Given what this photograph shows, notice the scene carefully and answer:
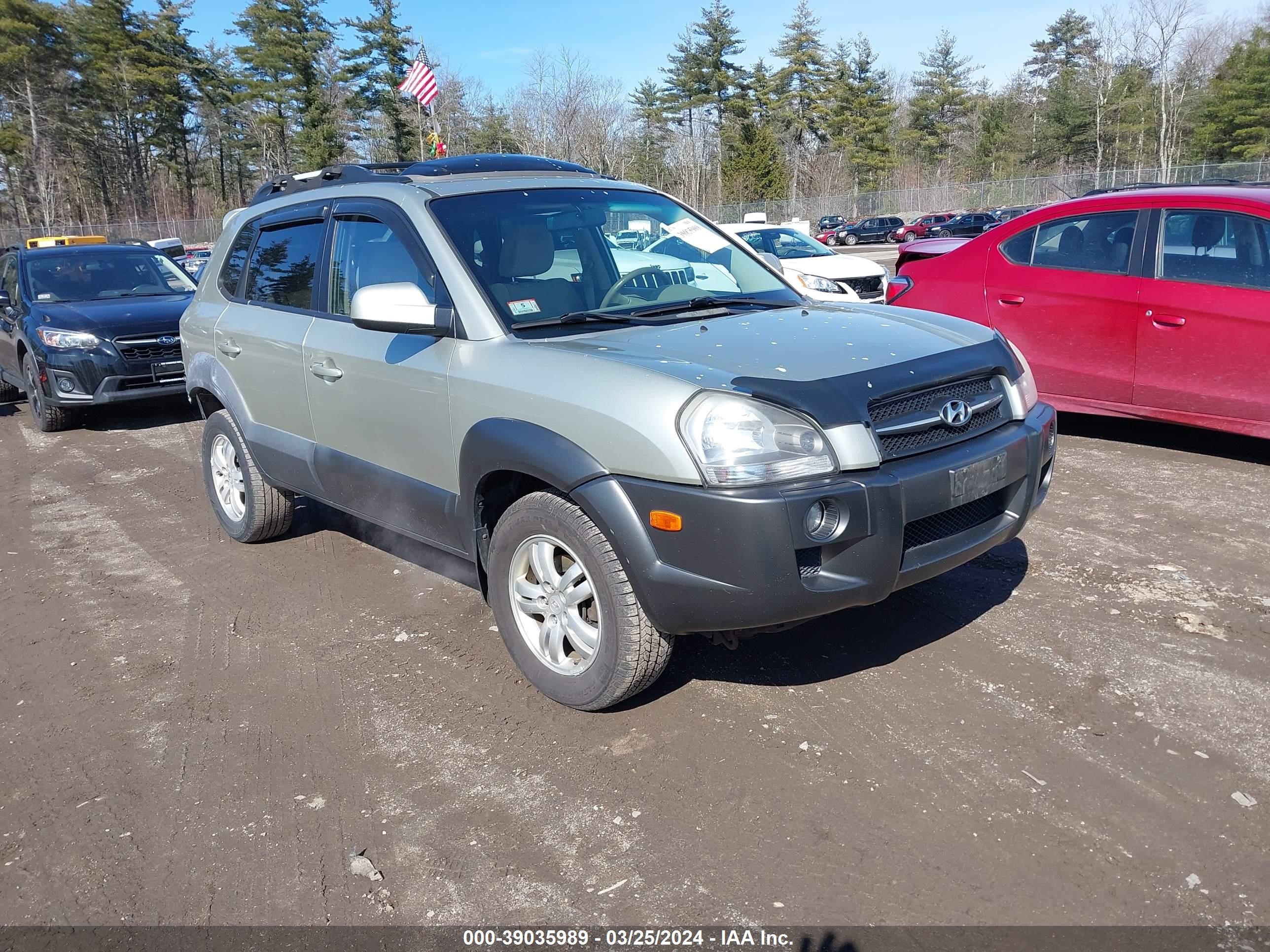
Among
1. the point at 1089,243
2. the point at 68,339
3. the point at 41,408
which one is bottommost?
the point at 41,408

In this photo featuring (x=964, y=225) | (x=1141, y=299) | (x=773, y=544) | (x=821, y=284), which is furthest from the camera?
(x=964, y=225)

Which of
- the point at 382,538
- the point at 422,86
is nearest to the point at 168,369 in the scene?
the point at 382,538

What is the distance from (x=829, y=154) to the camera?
6925cm

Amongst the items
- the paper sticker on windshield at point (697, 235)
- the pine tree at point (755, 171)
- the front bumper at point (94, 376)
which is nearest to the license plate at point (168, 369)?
the front bumper at point (94, 376)

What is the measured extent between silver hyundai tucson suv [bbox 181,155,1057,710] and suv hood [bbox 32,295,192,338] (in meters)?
4.88

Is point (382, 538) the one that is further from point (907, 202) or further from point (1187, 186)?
point (907, 202)

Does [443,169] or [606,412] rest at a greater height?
[443,169]

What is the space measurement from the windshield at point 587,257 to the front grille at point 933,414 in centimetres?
102

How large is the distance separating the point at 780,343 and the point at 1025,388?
1.01 m

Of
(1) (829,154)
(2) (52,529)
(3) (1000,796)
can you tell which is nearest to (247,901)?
(3) (1000,796)

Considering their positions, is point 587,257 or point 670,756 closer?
point 670,756

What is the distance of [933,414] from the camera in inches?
130

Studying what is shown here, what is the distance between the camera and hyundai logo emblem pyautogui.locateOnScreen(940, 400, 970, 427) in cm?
331

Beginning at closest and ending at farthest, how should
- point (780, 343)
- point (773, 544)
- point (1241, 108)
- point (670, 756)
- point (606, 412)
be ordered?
1. point (773, 544)
2. point (606, 412)
3. point (670, 756)
4. point (780, 343)
5. point (1241, 108)
